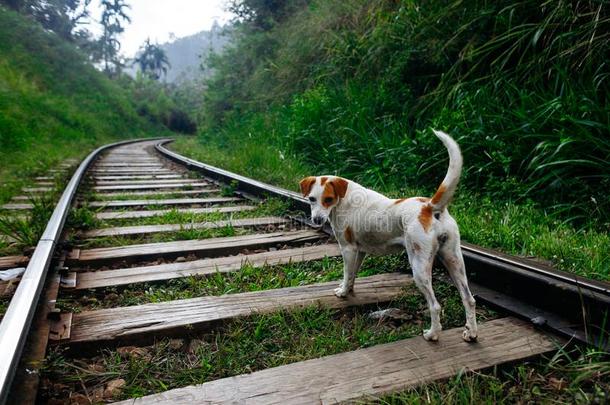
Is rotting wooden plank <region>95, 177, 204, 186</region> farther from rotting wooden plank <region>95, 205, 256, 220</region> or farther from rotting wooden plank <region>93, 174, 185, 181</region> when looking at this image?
rotting wooden plank <region>95, 205, 256, 220</region>

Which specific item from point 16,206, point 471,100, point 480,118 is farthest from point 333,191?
point 16,206

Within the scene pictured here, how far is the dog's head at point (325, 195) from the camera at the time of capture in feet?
7.00

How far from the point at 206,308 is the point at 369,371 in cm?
90

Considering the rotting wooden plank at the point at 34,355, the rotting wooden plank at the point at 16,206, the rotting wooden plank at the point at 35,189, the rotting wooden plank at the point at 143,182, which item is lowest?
the rotting wooden plank at the point at 143,182

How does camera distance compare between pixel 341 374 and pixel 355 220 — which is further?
pixel 355 220

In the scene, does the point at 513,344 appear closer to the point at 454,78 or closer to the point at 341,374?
the point at 341,374

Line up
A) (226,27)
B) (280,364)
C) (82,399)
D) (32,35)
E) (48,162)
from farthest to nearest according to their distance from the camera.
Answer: (32,35) < (226,27) < (48,162) < (280,364) < (82,399)

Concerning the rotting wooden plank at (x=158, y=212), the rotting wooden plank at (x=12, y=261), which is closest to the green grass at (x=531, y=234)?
the rotting wooden plank at (x=158, y=212)

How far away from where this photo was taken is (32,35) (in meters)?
27.6

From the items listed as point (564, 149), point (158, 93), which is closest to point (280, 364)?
point (564, 149)

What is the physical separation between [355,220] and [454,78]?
3.99 meters

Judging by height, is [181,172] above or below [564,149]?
below

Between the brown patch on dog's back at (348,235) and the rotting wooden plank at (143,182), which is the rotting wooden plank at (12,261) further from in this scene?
the rotting wooden plank at (143,182)

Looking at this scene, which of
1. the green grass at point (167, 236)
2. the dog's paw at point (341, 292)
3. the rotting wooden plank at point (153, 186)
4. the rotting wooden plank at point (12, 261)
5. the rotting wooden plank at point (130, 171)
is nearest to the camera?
the dog's paw at point (341, 292)
